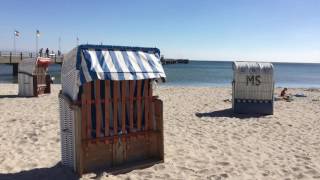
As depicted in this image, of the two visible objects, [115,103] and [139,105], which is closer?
[115,103]

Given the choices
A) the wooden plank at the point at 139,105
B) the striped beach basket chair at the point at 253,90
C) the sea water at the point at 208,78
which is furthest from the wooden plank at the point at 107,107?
the sea water at the point at 208,78

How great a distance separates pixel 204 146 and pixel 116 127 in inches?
97.8

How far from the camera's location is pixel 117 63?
5.91 metres

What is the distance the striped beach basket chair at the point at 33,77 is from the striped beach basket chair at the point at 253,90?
27.9ft

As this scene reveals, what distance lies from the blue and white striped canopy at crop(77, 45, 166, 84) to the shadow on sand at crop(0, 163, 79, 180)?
1524 millimetres

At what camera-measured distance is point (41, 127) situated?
9.48 meters

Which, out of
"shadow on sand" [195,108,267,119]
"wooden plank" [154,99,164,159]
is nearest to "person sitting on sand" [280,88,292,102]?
"shadow on sand" [195,108,267,119]

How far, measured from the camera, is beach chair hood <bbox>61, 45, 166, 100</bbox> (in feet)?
18.3

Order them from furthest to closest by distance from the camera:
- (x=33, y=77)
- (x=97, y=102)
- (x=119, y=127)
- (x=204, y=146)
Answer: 1. (x=33, y=77)
2. (x=204, y=146)
3. (x=119, y=127)
4. (x=97, y=102)

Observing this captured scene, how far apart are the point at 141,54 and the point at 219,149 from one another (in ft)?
8.85

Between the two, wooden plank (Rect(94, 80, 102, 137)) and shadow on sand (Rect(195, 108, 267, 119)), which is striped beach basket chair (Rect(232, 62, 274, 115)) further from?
wooden plank (Rect(94, 80, 102, 137))

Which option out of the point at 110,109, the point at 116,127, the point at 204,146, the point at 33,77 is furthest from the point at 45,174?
the point at 33,77

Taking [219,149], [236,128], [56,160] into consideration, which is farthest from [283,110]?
[56,160]

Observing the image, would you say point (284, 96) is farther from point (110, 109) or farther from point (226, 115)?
point (110, 109)
